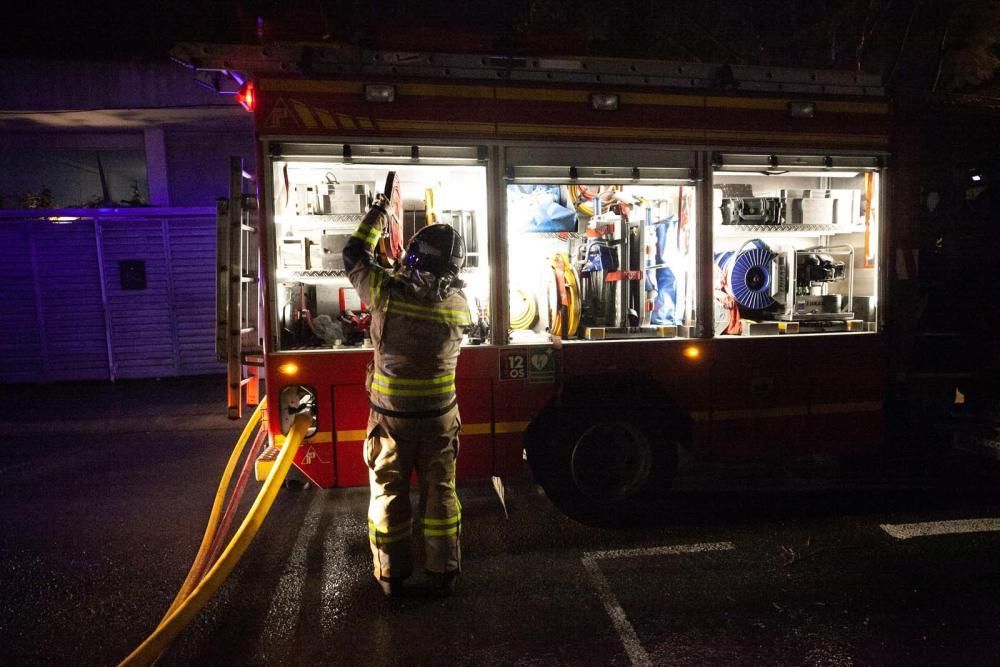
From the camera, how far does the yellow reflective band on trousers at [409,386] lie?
325 cm

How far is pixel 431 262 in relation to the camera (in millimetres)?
3207

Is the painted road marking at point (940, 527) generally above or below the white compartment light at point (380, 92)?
below

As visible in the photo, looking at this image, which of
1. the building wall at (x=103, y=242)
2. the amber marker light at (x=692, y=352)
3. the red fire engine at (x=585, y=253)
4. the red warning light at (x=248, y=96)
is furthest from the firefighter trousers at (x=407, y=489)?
the building wall at (x=103, y=242)

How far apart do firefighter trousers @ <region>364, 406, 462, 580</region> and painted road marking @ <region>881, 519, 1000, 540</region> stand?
128 inches

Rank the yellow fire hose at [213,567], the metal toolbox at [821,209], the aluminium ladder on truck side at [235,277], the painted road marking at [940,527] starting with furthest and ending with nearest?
1. the metal toolbox at [821,209]
2. the painted road marking at [940,527]
3. the aluminium ladder on truck side at [235,277]
4. the yellow fire hose at [213,567]

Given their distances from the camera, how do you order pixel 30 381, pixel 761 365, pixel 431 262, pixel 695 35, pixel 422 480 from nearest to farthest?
pixel 431 262
pixel 422 480
pixel 761 365
pixel 695 35
pixel 30 381

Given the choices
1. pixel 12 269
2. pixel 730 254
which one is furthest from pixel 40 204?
pixel 730 254

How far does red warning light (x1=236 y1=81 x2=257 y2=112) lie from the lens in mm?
3676

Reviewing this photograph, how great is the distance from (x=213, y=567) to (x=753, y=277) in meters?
4.40

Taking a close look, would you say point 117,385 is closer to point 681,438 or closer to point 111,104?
point 111,104

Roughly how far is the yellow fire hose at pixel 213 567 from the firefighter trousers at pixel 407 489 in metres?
0.52

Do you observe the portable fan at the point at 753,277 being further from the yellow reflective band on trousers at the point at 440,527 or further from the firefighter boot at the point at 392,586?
the firefighter boot at the point at 392,586

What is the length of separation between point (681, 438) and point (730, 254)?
1848mm

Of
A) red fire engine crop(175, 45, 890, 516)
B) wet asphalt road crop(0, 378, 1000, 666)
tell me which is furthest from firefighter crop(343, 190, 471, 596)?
red fire engine crop(175, 45, 890, 516)
